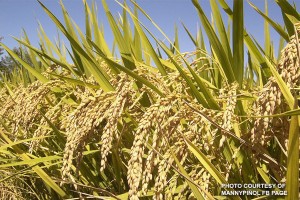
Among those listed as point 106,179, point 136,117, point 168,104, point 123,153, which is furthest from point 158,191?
point 106,179

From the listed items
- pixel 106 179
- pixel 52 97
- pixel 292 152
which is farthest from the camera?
pixel 52 97

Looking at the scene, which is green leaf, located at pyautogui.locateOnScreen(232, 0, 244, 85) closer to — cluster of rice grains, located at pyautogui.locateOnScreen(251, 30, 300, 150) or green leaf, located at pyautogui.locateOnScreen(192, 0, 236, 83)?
green leaf, located at pyautogui.locateOnScreen(192, 0, 236, 83)

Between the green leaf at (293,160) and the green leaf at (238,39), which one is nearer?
the green leaf at (293,160)

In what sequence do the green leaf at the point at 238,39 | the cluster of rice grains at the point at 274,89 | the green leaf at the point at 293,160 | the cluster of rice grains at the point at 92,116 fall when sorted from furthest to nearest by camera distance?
the green leaf at the point at 238,39
the cluster of rice grains at the point at 92,116
the cluster of rice grains at the point at 274,89
the green leaf at the point at 293,160

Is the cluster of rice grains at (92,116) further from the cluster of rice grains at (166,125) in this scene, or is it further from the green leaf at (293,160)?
the green leaf at (293,160)

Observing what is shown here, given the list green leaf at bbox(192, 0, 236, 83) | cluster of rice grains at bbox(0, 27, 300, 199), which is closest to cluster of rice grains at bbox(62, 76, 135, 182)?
cluster of rice grains at bbox(0, 27, 300, 199)

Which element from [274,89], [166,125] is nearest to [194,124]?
[166,125]

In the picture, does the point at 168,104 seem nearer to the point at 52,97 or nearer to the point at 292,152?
the point at 292,152

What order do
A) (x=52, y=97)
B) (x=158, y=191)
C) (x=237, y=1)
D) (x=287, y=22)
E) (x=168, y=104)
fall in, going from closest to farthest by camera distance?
(x=158, y=191) → (x=168, y=104) → (x=237, y=1) → (x=287, y=22) → (x=52, y=97)

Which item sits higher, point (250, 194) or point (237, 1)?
point (237, 1)

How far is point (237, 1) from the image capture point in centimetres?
122

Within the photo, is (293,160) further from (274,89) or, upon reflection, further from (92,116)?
(92,116)

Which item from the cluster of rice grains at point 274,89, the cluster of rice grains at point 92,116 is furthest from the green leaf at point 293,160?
the cluster of rice grains at point 92,116

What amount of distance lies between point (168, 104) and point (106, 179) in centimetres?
88
